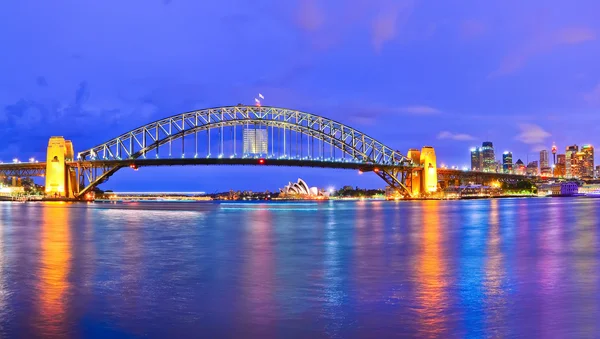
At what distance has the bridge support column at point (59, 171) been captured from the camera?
299 feet

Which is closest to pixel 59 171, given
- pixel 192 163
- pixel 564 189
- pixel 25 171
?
pixel 25 171

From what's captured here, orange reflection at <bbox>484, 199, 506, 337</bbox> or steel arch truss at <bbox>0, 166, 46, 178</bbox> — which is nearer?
orange reflection at <bbox>484, 199, 506, 337</bbox>

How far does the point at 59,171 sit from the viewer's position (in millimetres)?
90938

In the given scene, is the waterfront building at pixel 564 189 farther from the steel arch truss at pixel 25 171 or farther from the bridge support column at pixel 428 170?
the steel arch truss at pixel 25 171

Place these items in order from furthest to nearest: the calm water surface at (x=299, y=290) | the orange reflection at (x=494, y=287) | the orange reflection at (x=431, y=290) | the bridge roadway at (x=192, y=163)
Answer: the bridge roadway at (x=192, y=163) < the orange reflection at (x=494, y=287) < the orange reflection at (x=431, y=290) < the calm water surface at (x=299, y=290)

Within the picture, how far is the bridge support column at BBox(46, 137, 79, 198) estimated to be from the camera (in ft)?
299

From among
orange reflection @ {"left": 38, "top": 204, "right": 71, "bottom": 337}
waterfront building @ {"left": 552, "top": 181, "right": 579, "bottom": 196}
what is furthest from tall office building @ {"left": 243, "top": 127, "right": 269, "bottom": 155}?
waterfront building @ {"left": 552, "top": 181, "right": 579, "bottom": 196}

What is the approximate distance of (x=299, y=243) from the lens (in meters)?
22.1

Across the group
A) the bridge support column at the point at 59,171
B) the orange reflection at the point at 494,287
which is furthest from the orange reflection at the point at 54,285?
the bridge support column at the point at 59,171

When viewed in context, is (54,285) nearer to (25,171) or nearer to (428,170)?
(428,170)

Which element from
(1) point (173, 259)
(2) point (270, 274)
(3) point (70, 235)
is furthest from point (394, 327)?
(3) point (70, 235)

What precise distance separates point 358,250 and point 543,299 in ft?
30.9

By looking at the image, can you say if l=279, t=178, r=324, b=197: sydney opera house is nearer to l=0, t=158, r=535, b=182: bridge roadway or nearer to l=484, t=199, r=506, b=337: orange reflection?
l=0, t=158, r=535, b=182: bridge roadway

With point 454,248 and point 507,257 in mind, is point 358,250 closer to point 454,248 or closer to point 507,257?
point 454,248
